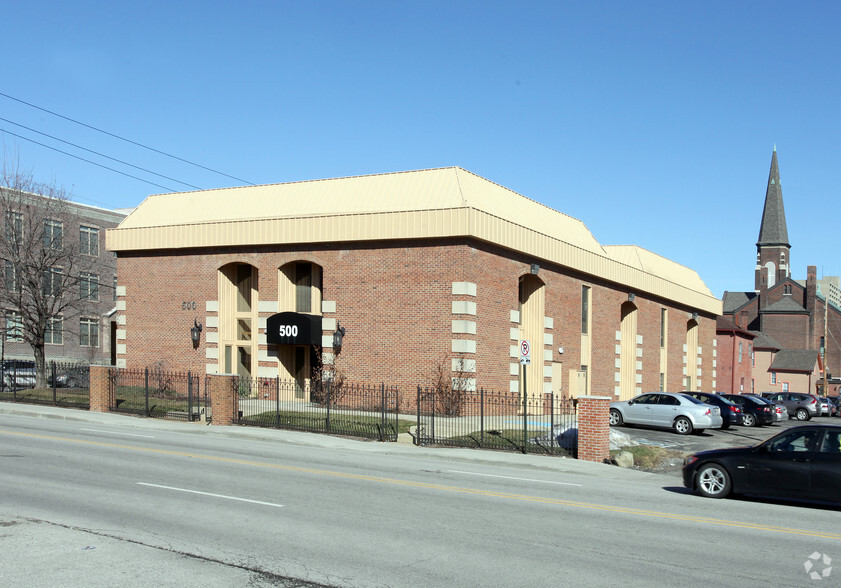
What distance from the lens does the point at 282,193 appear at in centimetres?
3619

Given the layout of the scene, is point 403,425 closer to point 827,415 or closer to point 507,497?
point 507,497

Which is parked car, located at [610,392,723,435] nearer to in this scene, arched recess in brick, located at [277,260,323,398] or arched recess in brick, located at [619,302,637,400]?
arched recess in brick, located at [277,260,323,398]

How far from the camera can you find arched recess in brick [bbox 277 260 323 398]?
113 ft

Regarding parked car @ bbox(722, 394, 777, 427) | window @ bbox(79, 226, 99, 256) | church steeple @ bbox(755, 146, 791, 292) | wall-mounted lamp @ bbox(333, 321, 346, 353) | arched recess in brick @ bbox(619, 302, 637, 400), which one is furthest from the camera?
church steeple @ bbox(755, 146, 791, 292)

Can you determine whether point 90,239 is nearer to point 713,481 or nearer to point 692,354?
point 692,354

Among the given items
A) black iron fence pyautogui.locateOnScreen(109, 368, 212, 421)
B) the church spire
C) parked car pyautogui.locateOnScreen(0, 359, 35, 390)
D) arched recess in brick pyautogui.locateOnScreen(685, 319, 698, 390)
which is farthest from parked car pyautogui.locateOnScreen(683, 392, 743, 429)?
the church spire

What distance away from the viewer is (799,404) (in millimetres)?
50406

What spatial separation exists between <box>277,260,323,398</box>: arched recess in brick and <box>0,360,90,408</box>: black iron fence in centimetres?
820

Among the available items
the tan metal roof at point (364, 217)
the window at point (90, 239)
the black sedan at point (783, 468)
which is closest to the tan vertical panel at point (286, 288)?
the tan metal roof at point (364, 217)

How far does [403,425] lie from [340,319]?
7.10 metres

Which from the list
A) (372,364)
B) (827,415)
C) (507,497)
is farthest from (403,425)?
(827,415)

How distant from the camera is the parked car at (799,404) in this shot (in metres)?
50.0

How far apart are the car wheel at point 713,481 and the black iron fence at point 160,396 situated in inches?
658

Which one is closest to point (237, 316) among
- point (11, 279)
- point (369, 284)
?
point (369, 284)
